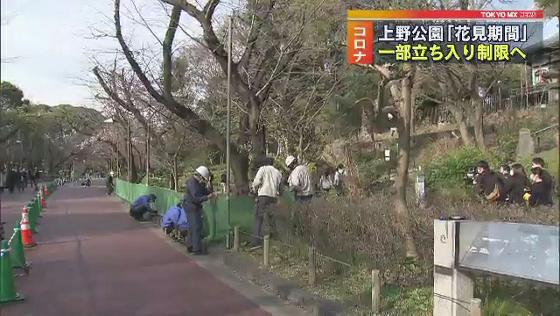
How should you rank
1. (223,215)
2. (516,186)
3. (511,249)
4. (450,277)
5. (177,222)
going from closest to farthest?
(511,249) < (450,277) < (516,186) < (223,215) < (177,222)

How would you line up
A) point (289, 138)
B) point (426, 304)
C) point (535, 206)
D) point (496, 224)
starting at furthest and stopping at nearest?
point (289, 138), point (535, 206), point (426, 304), point (496, 224)

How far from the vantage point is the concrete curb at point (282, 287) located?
7.21 m

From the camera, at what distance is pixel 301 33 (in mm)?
14602

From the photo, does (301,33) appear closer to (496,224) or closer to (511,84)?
(496,224)

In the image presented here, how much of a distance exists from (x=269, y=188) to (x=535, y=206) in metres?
4.85

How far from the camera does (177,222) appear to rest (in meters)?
14.2

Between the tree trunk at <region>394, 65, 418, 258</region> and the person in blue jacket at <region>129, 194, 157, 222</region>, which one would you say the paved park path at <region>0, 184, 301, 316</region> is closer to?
the tree trunk at <region>394, 65, 418, 258</region>

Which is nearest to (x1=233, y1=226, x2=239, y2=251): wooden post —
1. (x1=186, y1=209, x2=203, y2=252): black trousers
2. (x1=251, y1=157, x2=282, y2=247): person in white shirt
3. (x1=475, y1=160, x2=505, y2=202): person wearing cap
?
(x1=251, y1=157, x2=282, y2=247): person in white shirt

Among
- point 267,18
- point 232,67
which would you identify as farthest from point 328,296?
point 267,18

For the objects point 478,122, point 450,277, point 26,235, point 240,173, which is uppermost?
point 478,122

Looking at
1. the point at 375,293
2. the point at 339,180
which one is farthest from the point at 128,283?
the point at 339,180

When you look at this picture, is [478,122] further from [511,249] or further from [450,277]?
[511,249]

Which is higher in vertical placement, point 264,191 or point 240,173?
point 240,173
